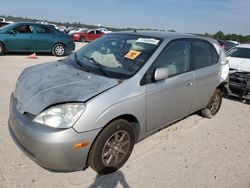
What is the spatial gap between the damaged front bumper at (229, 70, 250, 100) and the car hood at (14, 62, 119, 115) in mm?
4712

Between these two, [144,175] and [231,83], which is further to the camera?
[231,83]

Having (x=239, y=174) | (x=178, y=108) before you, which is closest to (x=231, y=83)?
(x=178, y=108)

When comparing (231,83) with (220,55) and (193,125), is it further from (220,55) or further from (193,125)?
(193,125)

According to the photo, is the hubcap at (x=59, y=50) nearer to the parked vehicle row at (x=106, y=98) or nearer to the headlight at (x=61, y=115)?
the parked vehicle row at (x=106, y=98)

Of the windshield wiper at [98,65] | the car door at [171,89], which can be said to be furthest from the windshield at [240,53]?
the windshield wiper at [98,65]

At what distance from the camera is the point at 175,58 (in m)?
4.08

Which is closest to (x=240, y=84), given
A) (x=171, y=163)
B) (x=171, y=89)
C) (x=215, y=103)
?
(x=215, y=103)

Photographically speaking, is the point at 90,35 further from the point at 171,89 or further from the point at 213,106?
the point at 171,89

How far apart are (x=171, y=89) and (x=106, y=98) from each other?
1.30 metres

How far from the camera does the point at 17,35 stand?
11.5 metres

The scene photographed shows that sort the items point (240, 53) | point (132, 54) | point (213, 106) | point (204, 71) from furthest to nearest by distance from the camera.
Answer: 1. point (240, 53)
2. point (213, 106)
3. point (204, 71)
4. point (132, 54)

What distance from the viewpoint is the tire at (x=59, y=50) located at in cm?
1280

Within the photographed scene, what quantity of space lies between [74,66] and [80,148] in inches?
57.1

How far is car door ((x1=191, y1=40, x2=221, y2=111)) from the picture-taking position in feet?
15.0
